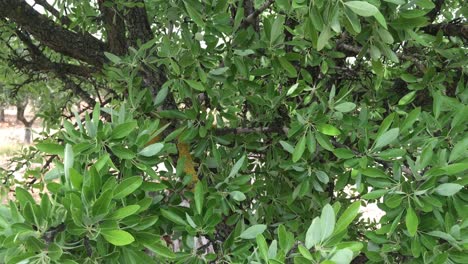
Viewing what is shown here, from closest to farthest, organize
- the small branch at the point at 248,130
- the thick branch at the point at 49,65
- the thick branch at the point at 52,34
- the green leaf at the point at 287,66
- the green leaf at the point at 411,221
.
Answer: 1. the green leaf at the point at 411,221
2. the green leaf at the point at 287,66
3. the small branch at the point at 248,130
4. the thick branch at the point at 52,34
5. the thick branch at the point at 49,65

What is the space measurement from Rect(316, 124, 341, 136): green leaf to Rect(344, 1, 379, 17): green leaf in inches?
18.1

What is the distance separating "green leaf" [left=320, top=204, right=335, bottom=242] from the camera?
91cm

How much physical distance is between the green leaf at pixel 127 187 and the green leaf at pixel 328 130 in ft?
1.87

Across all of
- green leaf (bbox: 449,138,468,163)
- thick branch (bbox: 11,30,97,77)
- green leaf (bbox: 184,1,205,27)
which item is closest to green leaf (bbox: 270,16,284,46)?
green leaf (bbox: 184,1,205,27)

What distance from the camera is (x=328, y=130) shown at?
126 cm

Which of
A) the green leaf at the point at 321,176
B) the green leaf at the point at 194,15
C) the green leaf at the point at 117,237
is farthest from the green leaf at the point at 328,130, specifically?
the green leaf at the point at 117,237

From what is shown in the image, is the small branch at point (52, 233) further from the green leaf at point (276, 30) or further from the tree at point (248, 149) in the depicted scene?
the green leaf at point (276, 30)

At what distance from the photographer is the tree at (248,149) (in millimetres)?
884

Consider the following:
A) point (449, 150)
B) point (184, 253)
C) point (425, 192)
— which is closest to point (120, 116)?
point (184, 253)

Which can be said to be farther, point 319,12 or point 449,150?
point 449,150

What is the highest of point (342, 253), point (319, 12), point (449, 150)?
point (319, 12)

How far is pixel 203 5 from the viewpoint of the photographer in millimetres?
1332

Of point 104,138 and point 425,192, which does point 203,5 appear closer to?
point 104,138

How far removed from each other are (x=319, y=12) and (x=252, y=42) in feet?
1.87
